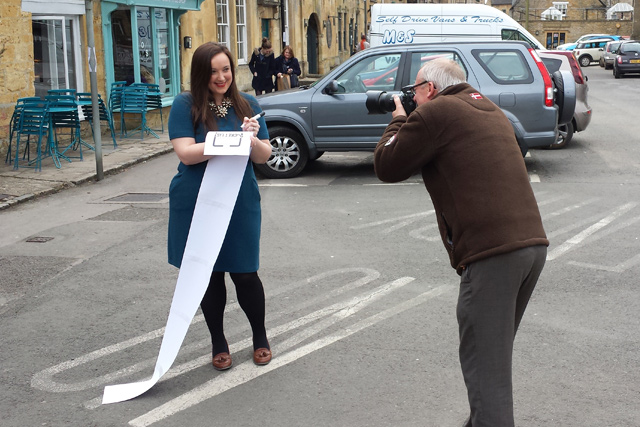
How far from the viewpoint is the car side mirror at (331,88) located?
11.1 m

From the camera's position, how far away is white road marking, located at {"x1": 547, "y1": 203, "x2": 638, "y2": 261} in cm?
729

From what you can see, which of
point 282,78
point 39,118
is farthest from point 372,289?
point 282,78

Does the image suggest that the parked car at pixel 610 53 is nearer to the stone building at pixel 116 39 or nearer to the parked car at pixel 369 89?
the stone building at pixel 116 39

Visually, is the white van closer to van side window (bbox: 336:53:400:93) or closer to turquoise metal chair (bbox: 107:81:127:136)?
turquoise metal chair (bbox: 107:81:127:136)

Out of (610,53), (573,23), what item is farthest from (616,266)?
(573,23)

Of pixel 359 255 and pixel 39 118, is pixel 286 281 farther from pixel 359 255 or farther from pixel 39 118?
pixel 39 118

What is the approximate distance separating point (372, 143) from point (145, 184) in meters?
3.21

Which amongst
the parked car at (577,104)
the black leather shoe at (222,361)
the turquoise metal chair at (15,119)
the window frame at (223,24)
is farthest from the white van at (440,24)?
the black leather shoe at (222,361)

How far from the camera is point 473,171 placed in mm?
3338

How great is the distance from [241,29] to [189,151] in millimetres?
22513

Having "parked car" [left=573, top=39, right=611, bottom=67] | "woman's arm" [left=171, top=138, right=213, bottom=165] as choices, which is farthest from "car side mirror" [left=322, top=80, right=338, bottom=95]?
"parked car" [left=573, top=39, right=611, bottom=67]

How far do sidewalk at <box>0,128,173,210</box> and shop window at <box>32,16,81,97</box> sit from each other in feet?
4.52

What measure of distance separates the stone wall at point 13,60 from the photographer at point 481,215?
11083 millimetres

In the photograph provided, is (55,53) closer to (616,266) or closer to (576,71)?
(576,71)
